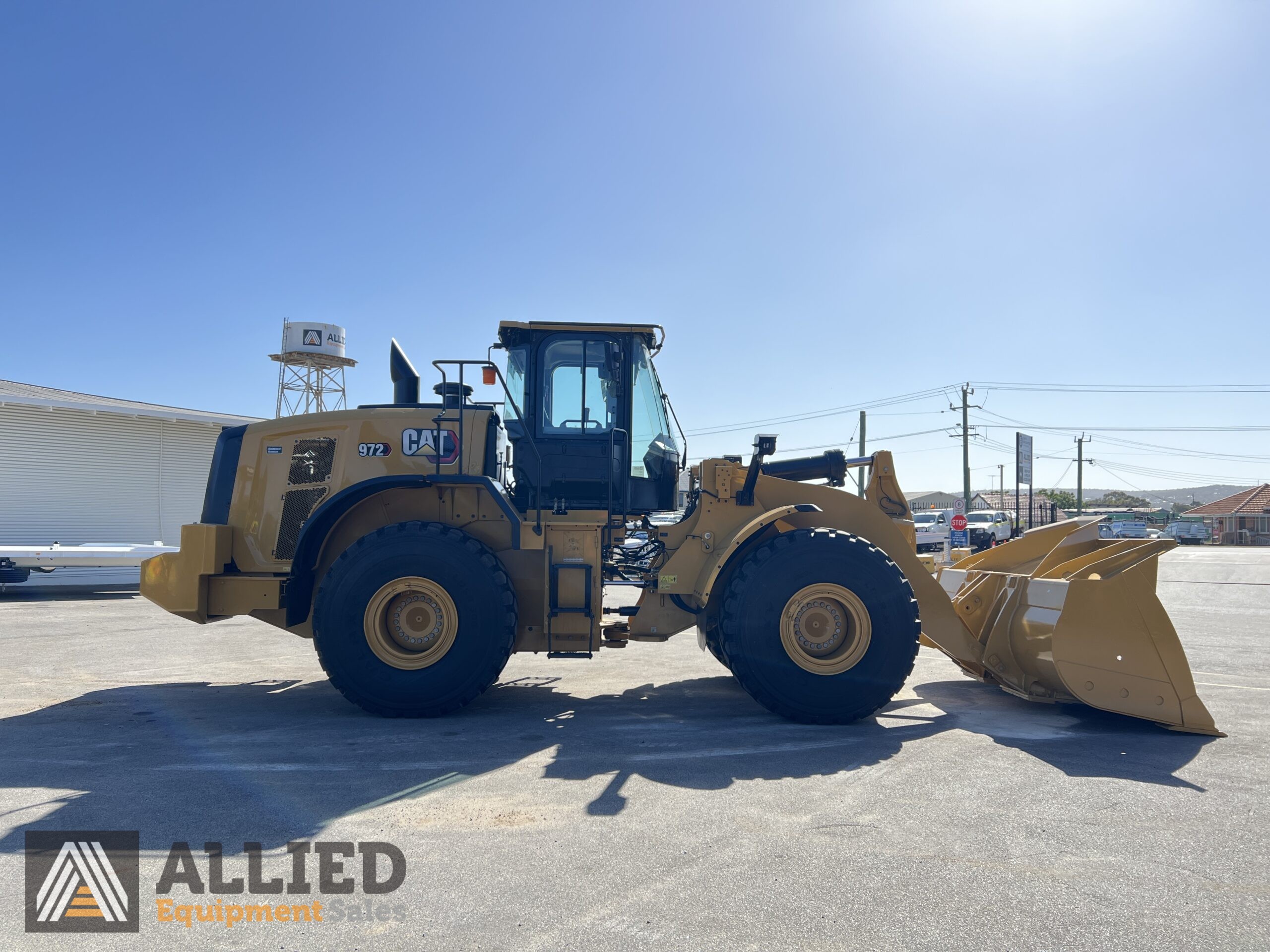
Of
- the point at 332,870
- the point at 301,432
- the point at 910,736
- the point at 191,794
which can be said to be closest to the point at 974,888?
the point at 910,736

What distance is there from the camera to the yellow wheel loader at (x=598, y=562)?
5555 millimetres

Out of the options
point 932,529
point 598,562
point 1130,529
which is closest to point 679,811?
point 598,562

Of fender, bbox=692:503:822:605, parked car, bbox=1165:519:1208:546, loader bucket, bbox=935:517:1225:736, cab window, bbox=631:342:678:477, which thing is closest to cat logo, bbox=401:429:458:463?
cab window, bbox=631:342:678:477

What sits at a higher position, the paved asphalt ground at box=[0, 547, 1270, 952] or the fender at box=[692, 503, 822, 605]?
the fender at box=[692, 503, 822, 605]

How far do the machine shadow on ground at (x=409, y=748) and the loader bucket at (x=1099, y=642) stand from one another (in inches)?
8.2

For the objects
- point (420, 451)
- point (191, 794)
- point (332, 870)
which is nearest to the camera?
point (332, 870)

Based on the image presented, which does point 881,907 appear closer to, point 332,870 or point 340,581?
point 332,870

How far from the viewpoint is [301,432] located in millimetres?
6488

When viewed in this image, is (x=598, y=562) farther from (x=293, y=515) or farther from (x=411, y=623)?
(x=293, y=515)

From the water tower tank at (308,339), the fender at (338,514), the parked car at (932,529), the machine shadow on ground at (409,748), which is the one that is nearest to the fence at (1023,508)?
the parked car at (932,529)

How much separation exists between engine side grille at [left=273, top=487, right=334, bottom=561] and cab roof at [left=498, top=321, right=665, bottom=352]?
1652 millimetres

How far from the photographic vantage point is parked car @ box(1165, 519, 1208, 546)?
50969 mm

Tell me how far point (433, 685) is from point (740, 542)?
7.86 ft

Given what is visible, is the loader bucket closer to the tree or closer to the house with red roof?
the house with red roof
